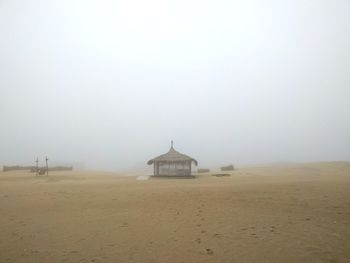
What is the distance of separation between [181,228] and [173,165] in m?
23.5

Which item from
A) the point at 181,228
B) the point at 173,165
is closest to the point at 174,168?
the point at 173,165

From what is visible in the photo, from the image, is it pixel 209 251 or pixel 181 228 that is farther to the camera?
pixel 181 228

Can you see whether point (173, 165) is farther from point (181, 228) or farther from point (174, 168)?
point (181, 228)

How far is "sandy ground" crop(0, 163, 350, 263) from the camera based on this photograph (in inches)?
334

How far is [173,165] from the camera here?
34.3 m

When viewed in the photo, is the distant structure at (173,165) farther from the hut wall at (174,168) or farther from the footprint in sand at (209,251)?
the footprint in sand at (209,251)

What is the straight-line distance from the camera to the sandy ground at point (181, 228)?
8484 mm

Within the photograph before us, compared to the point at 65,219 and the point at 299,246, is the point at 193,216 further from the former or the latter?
the point at 65,219

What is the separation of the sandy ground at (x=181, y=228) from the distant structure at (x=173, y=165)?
1651 centimetres

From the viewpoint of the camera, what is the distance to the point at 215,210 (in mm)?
13281

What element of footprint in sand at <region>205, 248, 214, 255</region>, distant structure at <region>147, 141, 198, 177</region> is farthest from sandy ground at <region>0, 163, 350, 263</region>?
distant structure at <region>147, 141, 198, 177</region>

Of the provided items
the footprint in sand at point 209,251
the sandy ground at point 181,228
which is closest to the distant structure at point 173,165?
the sandy ground at point 181,228

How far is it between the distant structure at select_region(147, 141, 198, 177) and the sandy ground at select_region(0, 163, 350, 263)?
16.5 m

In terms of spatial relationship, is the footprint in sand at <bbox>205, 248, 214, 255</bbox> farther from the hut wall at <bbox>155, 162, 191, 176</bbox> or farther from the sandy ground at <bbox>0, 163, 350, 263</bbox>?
the hut wall at <bbox>155, 162, 191, 176</bbox>
